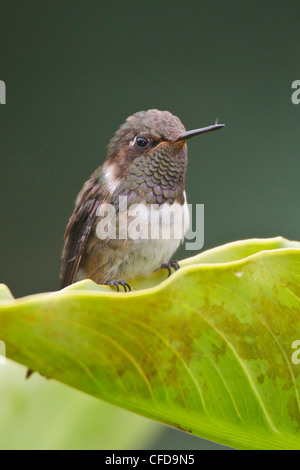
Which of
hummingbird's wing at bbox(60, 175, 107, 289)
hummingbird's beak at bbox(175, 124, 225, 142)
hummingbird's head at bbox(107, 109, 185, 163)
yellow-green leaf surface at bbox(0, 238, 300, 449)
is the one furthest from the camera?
hummingbird's wing at bbox(60, 175, 107, 289)

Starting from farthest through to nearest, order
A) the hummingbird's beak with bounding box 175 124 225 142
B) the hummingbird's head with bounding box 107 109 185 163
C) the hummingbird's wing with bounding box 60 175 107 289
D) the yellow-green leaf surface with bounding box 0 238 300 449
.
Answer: the hummingbird's wing with bounding box 60 175 107 289, the hummingbird's head with bounding box 107 109 185 163, the hummingbird's beak with bounding box 175 124 225 142, the yellow-green leaf surface with bounding box 0 238 300 449

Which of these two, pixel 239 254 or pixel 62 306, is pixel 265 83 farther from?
pixel 62 306

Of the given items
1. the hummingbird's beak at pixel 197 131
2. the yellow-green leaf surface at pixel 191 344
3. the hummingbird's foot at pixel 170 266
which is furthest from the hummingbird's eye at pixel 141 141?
the yellow-green leaf surface at pixel 191 344

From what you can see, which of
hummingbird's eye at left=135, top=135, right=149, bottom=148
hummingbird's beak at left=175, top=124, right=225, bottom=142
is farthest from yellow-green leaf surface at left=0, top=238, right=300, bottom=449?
hummingbird's eye at left=135, top=135, right=149, bottom=148

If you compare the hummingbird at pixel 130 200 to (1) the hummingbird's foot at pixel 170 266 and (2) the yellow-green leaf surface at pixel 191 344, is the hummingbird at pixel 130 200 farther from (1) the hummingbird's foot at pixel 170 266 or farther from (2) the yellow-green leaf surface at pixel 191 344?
Result: (2) the yellow-green leaf surface at pixel 191 344

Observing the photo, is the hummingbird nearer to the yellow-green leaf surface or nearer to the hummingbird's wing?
the hummingbird's wing

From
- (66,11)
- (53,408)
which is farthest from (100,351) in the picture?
(66,11)
